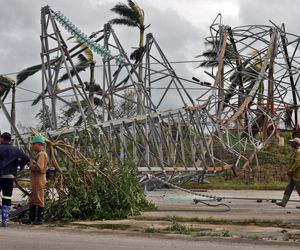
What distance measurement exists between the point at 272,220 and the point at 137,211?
10.8 ft

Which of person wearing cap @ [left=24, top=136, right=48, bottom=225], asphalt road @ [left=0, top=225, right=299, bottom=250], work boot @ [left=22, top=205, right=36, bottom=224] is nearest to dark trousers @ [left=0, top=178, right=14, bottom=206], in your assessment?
person wearing cap @ [left=24, top=136, right=48, bottom=225]

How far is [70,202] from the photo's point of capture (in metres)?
14.9

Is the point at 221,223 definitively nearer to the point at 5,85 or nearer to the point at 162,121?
the point at 162,121

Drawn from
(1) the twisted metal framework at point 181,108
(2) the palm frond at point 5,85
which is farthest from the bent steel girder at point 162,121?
(2) the palm frond at point 5,85

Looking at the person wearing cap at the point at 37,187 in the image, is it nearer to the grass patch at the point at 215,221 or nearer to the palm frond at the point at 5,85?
the grass patch at the point at 215,221

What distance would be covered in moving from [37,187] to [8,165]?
79cm

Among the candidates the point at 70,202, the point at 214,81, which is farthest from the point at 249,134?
the point at 70,202

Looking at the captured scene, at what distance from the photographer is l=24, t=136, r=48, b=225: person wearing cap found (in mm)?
14375

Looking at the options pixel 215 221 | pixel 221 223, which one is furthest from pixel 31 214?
pixel 221 223

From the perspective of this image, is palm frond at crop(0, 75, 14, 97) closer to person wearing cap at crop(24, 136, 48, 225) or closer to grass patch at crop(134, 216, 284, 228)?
person wearing cap at crop(24, 136, 48, 225)

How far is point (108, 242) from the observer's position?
11133 millimetres

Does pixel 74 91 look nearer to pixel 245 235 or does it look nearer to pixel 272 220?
pixel 272 220

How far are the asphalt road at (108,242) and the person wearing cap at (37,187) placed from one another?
1607 millimetres

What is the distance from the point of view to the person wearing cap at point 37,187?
14.4 m
